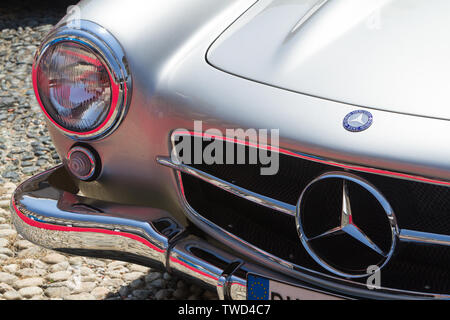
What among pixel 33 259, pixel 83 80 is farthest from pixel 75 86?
pixel 33 259

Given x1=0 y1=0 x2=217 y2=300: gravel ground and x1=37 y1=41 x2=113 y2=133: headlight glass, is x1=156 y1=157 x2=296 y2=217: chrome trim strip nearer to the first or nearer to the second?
x1=37 y1=41 x2=113 y2=133: headlight glass

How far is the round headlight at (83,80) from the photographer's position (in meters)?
1.60

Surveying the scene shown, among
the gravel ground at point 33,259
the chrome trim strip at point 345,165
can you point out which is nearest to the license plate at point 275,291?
the chrome trim strip at point 345,165

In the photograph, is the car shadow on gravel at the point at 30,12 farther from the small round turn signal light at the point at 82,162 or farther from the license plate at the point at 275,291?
→ the license plate at the point at 275,291

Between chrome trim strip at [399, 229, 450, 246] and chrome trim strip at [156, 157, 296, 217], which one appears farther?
chrome trim strip at [156, 157, 296, 217]

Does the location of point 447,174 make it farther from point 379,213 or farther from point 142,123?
point 142,123

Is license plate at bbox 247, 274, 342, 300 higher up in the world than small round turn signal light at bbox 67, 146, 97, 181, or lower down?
lower down

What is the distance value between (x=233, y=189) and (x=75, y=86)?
52 centimetres

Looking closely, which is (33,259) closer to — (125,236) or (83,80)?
(125,236)

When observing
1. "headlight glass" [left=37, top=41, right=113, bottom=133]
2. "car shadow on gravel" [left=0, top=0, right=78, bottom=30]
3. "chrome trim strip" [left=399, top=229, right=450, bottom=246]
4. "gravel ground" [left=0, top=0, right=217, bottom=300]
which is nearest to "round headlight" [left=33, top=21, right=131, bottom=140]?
"headlight glass" [left=37, top=41, right=113, bottom=133]

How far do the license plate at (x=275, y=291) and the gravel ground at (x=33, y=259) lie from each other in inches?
18.2

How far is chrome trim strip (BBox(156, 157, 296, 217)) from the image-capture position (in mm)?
1493

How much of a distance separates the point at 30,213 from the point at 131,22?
618 mm

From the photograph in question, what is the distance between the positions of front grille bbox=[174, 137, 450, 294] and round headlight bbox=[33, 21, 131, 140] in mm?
281
